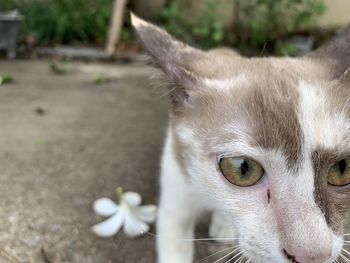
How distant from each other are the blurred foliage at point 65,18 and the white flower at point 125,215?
3.92 m

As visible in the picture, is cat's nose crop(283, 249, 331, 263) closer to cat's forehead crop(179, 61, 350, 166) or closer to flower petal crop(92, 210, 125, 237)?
cat's forehead crop(179, 61, 350, 166)

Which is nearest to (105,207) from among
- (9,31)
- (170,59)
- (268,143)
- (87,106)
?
(170,59)

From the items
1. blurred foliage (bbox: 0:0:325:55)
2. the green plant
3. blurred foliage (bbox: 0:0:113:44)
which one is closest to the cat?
blurred foliage (bbox: 0:0:325:55)

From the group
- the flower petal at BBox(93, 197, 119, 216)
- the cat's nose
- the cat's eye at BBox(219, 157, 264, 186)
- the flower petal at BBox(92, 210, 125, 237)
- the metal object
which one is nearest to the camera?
the cat's nose

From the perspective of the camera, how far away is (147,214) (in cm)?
209

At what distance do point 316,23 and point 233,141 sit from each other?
170 inches

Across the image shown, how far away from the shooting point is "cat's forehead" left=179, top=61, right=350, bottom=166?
137 cm

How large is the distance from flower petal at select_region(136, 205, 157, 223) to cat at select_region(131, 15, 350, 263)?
0.32m

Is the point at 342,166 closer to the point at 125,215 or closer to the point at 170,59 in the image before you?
the point at 170,59

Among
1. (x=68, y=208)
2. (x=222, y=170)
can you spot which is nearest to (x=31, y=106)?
(x=68, y=208)

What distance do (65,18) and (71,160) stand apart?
11.3 feet

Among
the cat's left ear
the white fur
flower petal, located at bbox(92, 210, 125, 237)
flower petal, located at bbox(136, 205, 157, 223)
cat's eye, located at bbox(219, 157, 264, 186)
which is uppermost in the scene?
the cat's left ear

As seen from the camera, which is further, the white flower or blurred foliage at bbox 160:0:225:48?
blurred foliage at bbox 160:0:225:48

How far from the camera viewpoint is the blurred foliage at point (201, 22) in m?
4.86
